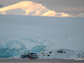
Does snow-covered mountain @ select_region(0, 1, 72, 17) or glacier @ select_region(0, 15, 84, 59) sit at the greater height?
snow-covered mountain @ select_region(0, 1, 72, 17)

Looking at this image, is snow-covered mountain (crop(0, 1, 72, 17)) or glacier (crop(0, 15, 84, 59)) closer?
glacier (crop(0, 15, 84, 59))

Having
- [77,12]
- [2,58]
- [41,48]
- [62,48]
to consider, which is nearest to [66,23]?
[77,12]

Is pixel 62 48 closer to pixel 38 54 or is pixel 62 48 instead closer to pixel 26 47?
pixel 38 54

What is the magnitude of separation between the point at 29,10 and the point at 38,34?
1.21 metres

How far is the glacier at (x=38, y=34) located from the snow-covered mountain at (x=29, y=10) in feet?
0.63

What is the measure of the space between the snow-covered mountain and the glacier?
19 cm

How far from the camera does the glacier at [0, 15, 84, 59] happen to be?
5.07 m

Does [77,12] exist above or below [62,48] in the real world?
above

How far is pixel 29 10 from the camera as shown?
17.7 ft

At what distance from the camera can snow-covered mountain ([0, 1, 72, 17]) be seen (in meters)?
5.30

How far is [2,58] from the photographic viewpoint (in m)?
5.06

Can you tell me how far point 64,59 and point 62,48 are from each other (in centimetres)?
49

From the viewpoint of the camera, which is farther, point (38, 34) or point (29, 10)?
point (29, 10)

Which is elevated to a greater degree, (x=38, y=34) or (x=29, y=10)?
(x=29, y=10)
